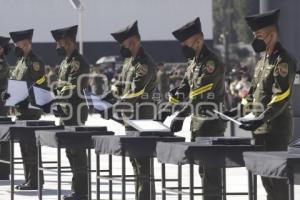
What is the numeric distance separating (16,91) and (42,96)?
0.87 metres

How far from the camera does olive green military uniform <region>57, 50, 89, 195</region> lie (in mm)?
14445

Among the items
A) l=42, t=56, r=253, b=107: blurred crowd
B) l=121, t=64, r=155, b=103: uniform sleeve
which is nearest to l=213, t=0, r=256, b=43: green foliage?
l=42, t=56, r=253, b=107: blurred crowd

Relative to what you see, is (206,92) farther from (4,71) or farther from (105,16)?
(105,16)

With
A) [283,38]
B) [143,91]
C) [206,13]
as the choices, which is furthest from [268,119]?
[206,13]

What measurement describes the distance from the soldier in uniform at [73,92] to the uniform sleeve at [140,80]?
4.16 ft

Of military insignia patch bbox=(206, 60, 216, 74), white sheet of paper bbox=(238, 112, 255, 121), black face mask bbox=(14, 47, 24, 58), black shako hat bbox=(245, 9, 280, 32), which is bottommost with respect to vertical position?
white sheet of paper bbox=(238, 112, 255, 121)

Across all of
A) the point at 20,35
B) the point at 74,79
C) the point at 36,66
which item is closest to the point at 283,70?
the point at 74,79

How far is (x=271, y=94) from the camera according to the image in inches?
431

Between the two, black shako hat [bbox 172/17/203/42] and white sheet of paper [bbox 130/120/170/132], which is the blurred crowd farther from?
white sheet of paper [bbox 130/120/170/132]

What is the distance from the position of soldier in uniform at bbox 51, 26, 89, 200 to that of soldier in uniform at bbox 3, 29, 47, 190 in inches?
45.8

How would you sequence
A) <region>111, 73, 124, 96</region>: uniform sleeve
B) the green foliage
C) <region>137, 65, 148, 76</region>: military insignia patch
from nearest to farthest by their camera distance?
<region>137, 65, 148, 76</region>: military insignia patch < <region>111, 73, 124, 96</region>: uniform sleeve < the green foliage

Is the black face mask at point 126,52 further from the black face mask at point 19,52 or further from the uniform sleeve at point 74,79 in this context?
the black face mask at point 19,52

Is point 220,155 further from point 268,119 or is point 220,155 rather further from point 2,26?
point 2,26

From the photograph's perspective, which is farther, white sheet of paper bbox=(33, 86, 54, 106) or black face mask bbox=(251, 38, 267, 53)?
white sheet of paper bbox=(33, 86, 54, 106)
